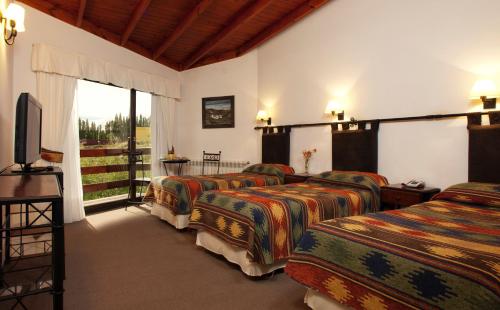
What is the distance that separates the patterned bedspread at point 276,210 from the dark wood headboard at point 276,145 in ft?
4.68

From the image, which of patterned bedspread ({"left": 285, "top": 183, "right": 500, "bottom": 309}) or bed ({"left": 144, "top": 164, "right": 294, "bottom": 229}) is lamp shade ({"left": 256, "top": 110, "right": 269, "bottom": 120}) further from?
patterned bedspread ({"left": 285, "top": 183, "right": 500, "bottom": 309})

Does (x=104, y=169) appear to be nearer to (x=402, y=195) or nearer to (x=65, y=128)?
(x=65, y=128)

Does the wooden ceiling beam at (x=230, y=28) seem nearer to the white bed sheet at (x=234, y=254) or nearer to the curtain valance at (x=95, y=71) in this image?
the curtain valance at (x=95, y=71)

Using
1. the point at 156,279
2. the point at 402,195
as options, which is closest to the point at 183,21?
the point at 156,279

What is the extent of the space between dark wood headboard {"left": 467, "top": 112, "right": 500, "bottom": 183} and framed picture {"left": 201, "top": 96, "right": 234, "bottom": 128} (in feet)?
12.4

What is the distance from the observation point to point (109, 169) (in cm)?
515

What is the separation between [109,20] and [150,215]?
2.95 m

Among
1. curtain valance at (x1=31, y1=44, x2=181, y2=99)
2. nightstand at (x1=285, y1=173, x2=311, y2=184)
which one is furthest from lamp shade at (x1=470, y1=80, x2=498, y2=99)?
curtain valance at (x1=31, y1=44, x2=181, y2=99)

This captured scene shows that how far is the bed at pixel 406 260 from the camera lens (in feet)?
4.10

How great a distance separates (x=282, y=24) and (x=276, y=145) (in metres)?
1.90

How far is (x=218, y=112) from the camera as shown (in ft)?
19.4

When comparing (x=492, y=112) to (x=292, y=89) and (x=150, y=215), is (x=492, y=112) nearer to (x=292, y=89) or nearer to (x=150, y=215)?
(x=292, y=89)

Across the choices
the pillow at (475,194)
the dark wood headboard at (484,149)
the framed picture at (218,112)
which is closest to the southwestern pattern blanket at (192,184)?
the framed picture at (218,112)

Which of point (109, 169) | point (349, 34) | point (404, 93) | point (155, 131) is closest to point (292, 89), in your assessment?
point (349, 34)
